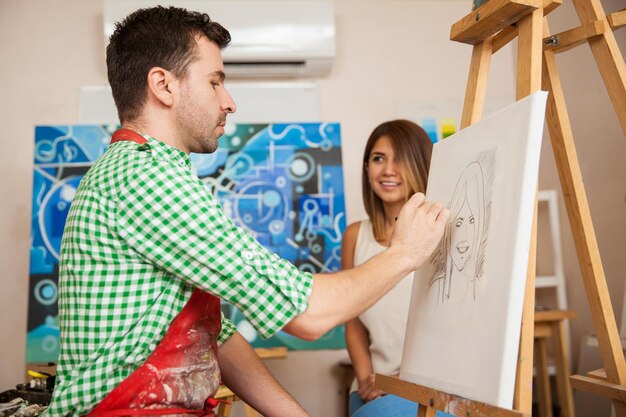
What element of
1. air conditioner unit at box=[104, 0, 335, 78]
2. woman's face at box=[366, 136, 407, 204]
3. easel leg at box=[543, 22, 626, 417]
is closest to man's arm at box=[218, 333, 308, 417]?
easel leg at box=[543, 22, 626, 417]

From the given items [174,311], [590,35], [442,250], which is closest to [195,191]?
[174,311]

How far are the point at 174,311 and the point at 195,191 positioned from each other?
242 millimetres

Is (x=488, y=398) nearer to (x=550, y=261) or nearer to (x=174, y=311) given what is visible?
(x=174, y=311)

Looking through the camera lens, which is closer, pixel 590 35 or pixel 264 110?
pixel 590 35

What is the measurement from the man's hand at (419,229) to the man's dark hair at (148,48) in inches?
23.0

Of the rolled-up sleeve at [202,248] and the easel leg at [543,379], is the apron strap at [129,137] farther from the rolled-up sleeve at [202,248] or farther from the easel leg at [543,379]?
the easel leg at [543,379]

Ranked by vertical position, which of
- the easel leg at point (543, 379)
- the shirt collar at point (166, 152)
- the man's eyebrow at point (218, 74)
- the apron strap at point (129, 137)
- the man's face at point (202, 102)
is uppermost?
the man's eyebrow at point (218, 74)

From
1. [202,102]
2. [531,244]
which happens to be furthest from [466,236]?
[202,102]

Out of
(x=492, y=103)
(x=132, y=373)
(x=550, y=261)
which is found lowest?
(x=132, y=373)

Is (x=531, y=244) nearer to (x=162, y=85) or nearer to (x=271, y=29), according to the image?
(x=162, y=85)

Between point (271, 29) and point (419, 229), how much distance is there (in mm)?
1979

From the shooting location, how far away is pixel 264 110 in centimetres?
323

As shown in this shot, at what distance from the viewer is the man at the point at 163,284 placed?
1.17 metres

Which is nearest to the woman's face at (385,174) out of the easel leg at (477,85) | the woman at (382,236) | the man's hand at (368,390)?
the woman at (382,236)
